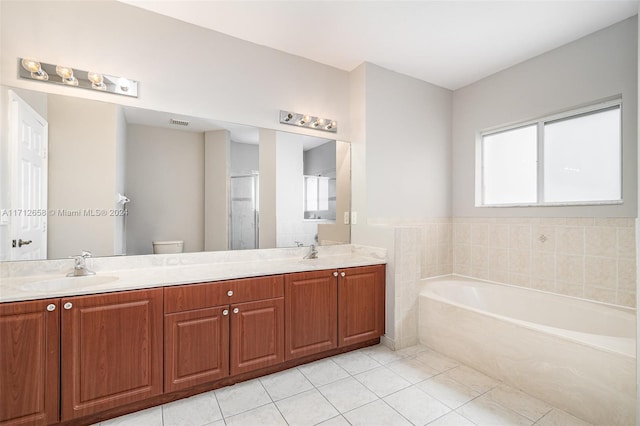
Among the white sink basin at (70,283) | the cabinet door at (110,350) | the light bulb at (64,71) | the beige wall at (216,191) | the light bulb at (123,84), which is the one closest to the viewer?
the cabinet door at (110,350)

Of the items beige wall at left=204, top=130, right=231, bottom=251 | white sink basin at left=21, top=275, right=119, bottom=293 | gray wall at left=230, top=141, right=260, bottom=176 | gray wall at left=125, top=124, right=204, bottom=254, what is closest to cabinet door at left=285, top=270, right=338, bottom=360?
beige wall at left=204, top=130, right=231, bottom=251

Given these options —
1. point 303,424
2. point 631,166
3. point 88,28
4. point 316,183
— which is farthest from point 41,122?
point 631,166

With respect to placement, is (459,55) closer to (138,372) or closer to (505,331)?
(505,331)

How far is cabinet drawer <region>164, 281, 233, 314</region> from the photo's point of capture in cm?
177

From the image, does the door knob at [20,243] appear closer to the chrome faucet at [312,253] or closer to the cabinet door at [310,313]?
the cabinet door at [310,313]

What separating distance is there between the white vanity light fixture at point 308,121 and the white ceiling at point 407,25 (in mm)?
572

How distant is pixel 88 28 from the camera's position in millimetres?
1979

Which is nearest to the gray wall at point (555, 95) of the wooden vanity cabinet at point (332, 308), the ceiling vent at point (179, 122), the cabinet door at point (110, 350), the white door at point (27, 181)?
the wooden vanity cabinet at point (332, 308)

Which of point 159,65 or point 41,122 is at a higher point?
point 159,65

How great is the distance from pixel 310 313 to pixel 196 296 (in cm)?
86

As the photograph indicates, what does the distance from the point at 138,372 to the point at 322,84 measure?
2.76 m

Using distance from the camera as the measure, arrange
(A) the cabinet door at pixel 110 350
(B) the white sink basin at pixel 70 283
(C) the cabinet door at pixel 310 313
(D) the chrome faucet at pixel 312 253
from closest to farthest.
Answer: (A) the cabinet door at pixel 110 350 < (B) the white sink basin at pixel 70 283 < (C) the cabinet door at pixel 310 313 < (D) the chrome faucet at pixel 312 253

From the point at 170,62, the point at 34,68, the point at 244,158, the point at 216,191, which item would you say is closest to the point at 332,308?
the point at 216,191

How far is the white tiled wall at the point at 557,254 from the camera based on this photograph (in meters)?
2.24
